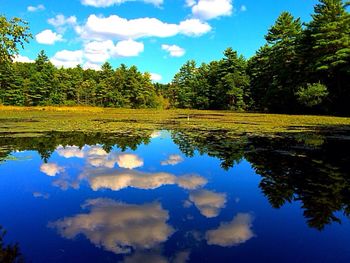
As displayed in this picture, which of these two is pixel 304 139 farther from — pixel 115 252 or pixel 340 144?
pixel 115 252

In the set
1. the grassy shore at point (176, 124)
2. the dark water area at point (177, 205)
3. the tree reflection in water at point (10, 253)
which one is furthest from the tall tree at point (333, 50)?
the tree reflection in water at point (10, 253)

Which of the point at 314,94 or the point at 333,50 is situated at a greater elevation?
the point at 333,50

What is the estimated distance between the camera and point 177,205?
21.3 ft

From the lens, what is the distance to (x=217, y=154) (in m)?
12.1

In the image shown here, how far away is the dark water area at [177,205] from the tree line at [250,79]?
19.8ft

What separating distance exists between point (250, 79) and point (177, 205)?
6345 centimetres

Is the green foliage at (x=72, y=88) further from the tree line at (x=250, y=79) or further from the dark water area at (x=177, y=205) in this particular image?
the dark water area at (x=177, y=205)

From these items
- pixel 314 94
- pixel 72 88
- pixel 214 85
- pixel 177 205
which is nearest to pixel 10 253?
pixel 177 205

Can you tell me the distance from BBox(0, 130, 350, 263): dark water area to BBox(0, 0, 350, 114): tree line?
6.05m

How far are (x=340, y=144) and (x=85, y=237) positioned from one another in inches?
489

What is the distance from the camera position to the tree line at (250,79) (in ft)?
114

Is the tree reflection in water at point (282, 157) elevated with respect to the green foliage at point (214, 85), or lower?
lower

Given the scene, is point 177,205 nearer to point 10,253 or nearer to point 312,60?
point 10,253

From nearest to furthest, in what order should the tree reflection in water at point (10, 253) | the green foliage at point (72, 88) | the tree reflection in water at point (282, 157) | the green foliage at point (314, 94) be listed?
the tree reflection in water at point (10, 253) < the tree reflection in water at point (282, 157) < the green foliage at point (314, 94) < the green foliage at point (72, 88)
